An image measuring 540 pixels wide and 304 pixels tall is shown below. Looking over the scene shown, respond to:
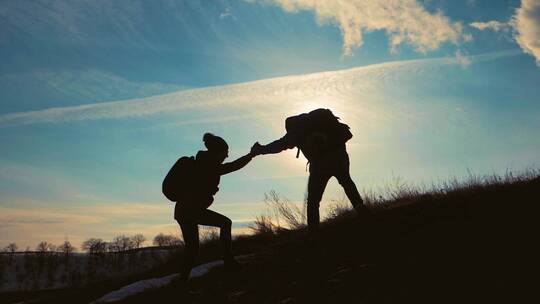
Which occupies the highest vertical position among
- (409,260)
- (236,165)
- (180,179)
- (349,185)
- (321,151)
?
(321,151)

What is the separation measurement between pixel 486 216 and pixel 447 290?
2.83 meters

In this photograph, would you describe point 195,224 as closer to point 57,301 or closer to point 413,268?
point 413,268

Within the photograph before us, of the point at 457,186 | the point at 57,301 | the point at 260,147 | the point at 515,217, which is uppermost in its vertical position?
the point at 260,147

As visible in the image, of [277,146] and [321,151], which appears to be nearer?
[321,151]

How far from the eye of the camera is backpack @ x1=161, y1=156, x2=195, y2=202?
5879 mm

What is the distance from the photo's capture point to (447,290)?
4.27 m

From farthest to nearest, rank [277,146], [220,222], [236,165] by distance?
[277,146] < [236,165] < [220,222]

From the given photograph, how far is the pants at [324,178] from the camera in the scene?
22.6 ft

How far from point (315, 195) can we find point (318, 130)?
3.25ft

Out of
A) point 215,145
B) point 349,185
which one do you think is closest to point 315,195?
point 349,185

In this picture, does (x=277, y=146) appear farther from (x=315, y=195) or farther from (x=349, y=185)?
(x=349, y=185)

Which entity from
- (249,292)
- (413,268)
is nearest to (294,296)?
(249,292)

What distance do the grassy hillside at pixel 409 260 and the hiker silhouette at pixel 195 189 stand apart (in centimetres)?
80

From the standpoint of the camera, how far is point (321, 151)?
6902 millimetres
